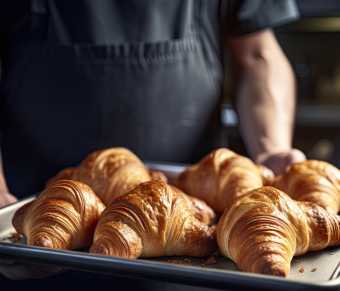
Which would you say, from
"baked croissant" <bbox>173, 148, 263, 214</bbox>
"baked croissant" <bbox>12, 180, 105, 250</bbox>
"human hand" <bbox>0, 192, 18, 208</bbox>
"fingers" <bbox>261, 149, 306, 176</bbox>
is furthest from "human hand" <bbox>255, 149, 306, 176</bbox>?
"human hand" <bbox>0, 192, 18, 208</bbox>

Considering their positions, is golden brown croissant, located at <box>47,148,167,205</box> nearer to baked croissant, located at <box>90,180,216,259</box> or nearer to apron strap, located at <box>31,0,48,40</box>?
baked croissant, located at <box>90,180,216,259</box>

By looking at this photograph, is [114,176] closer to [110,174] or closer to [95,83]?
[110,174]

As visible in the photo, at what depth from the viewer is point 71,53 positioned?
4.03 ft

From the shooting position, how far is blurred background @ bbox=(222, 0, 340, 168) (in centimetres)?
265

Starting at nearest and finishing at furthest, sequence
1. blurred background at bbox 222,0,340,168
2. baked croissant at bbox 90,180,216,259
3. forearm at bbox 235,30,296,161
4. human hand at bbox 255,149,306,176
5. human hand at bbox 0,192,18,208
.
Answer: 1. baked croissant at bbox 90,180,216,259
2. human hand at bbox 0,192,18,208
3. human hand at bbox 255,149,306,176
4. forearm at bbox 235,30,296,161
5. blurred background at bbox 222,0,340,168

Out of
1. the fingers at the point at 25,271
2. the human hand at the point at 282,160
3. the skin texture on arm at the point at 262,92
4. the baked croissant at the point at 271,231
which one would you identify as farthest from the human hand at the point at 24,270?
the skin texture on arm at the point at 262,92

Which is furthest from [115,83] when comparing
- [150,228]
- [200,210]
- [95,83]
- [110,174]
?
[150,228]

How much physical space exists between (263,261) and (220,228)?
0.41 ft

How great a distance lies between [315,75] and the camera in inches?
107

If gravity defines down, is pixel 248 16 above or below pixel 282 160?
above

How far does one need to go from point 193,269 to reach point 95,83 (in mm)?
861

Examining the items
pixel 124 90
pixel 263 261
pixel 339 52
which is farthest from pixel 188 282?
pixel 339 52

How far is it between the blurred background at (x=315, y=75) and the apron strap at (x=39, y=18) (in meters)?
1.59

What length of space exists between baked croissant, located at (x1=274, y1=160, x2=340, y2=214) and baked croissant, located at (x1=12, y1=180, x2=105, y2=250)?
0.37 m
